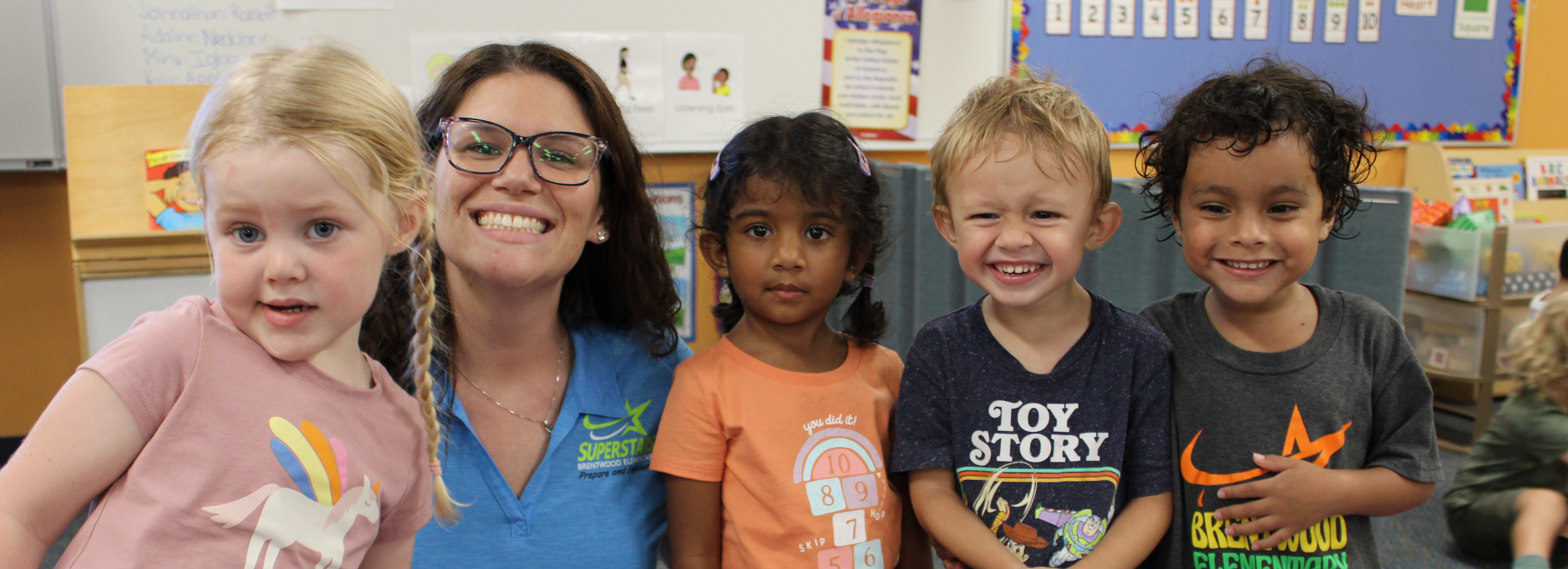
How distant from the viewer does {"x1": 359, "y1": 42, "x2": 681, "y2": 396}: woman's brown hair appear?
52.3 inches

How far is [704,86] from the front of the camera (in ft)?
12.4

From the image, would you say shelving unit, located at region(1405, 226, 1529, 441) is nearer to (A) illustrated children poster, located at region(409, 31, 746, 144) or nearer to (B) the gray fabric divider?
(B) the gray fabric divider

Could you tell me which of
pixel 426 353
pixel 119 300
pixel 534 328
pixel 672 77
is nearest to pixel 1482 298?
pixel 672 77

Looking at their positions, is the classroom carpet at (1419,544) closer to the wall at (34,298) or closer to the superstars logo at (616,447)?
the wall at (34,298)

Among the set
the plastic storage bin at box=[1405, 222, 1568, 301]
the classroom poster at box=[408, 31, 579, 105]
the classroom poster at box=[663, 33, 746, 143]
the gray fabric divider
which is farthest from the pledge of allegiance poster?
the plastic storage bin at box=[1405, 222, 1568, 301]

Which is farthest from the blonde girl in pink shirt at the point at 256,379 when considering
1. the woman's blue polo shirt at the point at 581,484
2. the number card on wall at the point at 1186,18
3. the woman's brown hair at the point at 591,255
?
the number card on wall at the point at 1186,18

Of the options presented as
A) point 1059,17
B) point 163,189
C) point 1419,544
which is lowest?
point 1419,544

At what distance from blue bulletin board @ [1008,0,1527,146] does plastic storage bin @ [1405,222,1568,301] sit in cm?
81

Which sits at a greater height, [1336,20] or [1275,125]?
[1336,20]

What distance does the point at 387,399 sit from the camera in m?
1.02

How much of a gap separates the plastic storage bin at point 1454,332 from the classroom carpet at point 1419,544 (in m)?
0.84

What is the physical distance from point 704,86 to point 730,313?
2321 mm

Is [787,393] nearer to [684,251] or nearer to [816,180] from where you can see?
[816,180]

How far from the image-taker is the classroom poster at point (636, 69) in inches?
144
